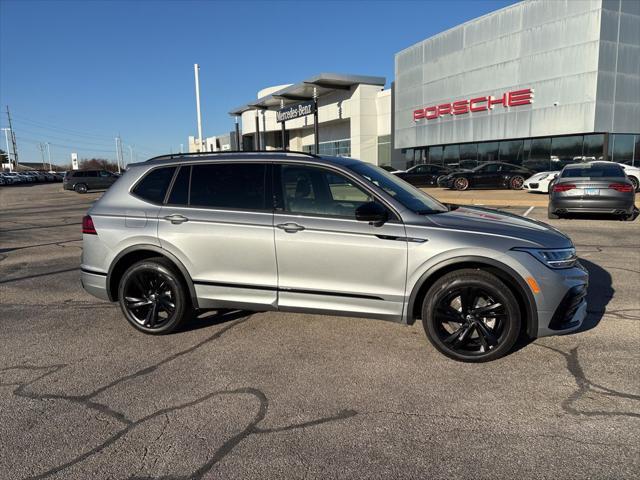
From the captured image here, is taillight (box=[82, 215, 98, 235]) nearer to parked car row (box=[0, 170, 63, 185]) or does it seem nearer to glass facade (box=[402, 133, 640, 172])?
glass facade (box=[402, 133, 640, 172])

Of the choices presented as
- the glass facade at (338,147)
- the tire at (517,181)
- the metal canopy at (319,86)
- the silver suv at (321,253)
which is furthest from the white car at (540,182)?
the glass facade at (338,147)

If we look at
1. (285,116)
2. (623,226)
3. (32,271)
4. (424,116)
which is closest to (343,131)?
(285,116)

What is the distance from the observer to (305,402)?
3.28m

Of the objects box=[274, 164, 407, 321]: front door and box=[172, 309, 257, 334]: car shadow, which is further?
box=[172, 309, 257, 334]: car shadow

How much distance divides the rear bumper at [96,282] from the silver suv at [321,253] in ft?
0.04

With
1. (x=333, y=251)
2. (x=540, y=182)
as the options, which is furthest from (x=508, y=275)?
(x=540, y=182)

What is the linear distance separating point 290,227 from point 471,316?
1.70m

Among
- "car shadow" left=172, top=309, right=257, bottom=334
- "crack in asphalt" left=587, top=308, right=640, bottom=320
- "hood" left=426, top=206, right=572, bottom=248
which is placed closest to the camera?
"hood" left=426, top=206, right=572, bottom=248

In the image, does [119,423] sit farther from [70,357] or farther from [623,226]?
[623,226]

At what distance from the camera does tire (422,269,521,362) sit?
3.69 metres

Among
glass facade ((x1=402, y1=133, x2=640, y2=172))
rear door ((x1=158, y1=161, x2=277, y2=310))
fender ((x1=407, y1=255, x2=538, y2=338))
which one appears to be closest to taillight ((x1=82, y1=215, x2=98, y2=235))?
rear door ((x1=158, y1=161, x2=277, y2=310))

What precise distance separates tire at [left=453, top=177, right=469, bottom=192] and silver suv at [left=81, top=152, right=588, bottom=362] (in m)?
20.2

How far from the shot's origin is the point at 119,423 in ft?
10.0

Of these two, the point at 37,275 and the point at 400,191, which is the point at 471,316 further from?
the point at 37,275
